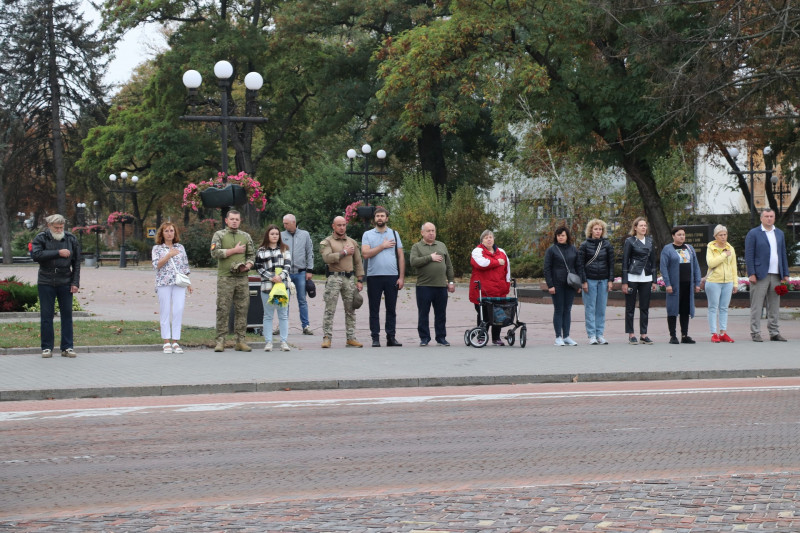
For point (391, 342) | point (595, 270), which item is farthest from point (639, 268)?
point (391, 342)

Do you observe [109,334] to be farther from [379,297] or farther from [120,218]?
[120,218]

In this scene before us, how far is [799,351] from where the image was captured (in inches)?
591

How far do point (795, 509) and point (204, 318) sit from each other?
17216mm

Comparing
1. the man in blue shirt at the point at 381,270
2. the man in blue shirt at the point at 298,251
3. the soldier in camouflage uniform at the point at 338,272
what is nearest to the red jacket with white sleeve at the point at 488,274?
the man in blue shirt at the point at 381,270

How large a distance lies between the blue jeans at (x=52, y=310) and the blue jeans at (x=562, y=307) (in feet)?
23.2

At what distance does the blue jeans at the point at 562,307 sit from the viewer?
53.2ft

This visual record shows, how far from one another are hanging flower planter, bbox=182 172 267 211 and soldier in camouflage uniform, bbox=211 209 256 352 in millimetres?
1002

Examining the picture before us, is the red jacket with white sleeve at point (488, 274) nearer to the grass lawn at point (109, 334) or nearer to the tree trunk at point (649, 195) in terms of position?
the grass lawn at point (109, 334)

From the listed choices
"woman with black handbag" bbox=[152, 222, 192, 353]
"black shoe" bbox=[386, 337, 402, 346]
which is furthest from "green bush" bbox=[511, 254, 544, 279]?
"woman with black handbag" bbox=[152, 222, 192, 353]

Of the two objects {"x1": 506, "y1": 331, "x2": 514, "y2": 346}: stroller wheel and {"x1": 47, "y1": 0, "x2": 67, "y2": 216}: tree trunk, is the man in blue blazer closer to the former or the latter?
{"x1": 506, "y1": 331, "x2": 514, "y2": 346}: stroller wheel

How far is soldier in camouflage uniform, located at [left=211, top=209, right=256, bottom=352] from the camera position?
596 inches

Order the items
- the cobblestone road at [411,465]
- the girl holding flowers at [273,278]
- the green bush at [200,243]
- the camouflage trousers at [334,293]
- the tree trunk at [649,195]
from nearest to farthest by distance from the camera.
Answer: the cobblestone road at [411,465] → the girl holding flowers at [273,278] → the camouflage trousers at [334,293] → the tree trunk at [649,195] → the green bush at [200,243]

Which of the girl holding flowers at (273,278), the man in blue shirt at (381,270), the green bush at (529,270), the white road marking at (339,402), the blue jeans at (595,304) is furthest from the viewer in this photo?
the green bush at (529,270)

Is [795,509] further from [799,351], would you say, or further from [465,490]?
[799,351]
